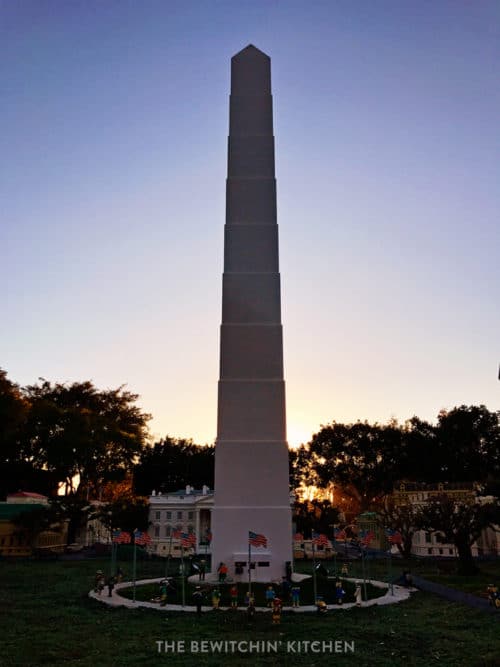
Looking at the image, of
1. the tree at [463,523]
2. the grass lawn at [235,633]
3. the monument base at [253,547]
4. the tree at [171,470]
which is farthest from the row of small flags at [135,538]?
the tree at [171,470]

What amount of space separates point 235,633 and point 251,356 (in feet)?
53.6

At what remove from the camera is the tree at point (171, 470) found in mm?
91062

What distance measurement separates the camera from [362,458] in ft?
234

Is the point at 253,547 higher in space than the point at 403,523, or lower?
lower

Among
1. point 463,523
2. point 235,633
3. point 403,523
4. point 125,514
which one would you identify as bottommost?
point 235,633

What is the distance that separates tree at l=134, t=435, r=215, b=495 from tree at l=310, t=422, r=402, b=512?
2386cm

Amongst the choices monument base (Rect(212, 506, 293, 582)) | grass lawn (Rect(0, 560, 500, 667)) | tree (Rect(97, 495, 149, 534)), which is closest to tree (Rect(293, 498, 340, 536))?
tree (Rect(97, 495, 149, 534))

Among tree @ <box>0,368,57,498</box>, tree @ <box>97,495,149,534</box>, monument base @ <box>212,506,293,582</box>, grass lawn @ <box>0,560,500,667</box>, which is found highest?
tree @ <box>0,368,57,498</box>

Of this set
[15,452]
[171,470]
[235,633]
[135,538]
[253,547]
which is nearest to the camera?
[235,633]

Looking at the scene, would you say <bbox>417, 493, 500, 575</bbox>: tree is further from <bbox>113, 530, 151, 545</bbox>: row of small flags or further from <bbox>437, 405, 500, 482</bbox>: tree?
<bbox>437, 405, 500, 482</bbox>: tree

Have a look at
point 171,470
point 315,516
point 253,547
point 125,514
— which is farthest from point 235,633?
point 171,470

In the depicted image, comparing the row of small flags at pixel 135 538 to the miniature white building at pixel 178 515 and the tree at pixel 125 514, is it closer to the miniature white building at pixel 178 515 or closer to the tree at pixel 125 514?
the tree at pixel 125 514

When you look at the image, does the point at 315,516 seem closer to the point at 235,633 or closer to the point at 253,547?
the point at 253,547

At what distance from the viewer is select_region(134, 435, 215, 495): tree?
91.1m
